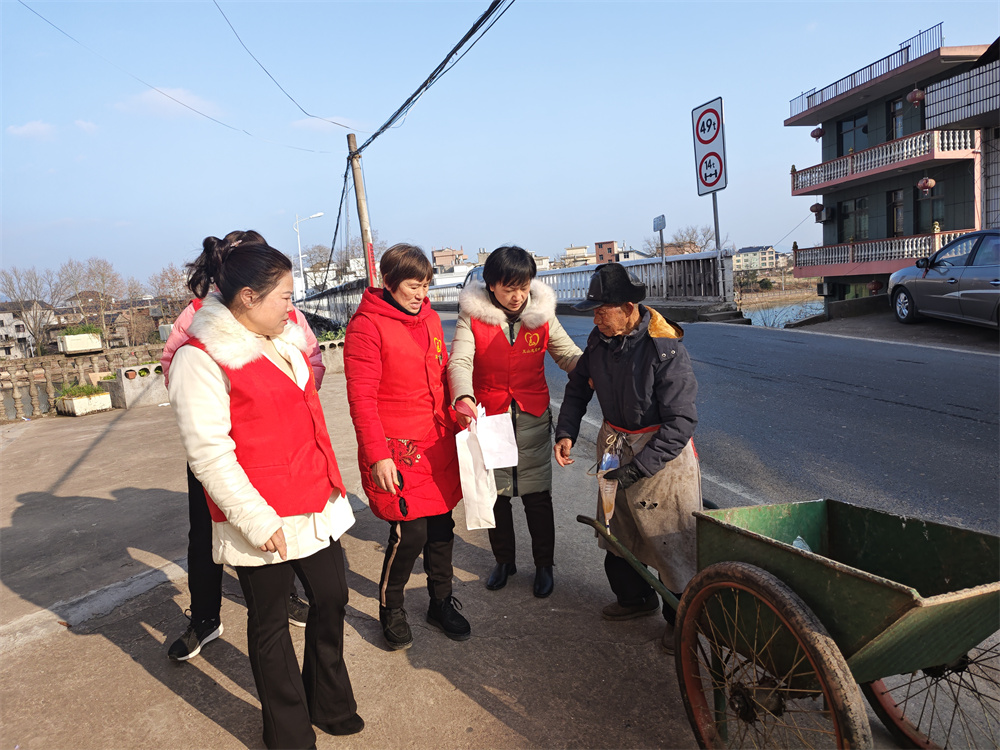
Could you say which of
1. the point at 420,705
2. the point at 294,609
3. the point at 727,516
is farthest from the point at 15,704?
the point at 727,516

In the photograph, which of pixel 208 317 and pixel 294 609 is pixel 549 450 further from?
pixel 208 317

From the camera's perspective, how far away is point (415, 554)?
3.21 m

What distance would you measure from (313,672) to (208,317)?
56.6 inches

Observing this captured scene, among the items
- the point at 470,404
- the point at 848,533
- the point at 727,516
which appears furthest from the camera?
the point at 470,404

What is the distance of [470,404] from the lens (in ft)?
10.6

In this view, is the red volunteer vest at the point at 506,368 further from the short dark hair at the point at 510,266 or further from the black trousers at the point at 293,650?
the black trousers at the point at 293,650

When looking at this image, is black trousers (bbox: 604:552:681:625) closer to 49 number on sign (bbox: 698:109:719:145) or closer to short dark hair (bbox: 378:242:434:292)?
short dark hair (bbox: 378:242:434:292)

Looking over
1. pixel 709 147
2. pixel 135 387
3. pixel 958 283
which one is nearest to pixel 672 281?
pixel 709 147

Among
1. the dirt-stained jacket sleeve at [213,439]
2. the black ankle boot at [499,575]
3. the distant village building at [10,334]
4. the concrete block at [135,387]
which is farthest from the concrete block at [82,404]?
the distant village building at [10,334]

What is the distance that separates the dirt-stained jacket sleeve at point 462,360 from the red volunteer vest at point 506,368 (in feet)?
0.13

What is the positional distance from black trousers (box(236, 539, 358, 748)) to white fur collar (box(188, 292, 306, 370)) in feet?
2.50

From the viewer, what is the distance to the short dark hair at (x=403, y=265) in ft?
10.1

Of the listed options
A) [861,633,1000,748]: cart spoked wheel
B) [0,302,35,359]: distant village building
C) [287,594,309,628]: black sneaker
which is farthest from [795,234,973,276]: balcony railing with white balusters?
[0,302,35,359]: distant village building

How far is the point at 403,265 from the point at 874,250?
2466 centimetres
